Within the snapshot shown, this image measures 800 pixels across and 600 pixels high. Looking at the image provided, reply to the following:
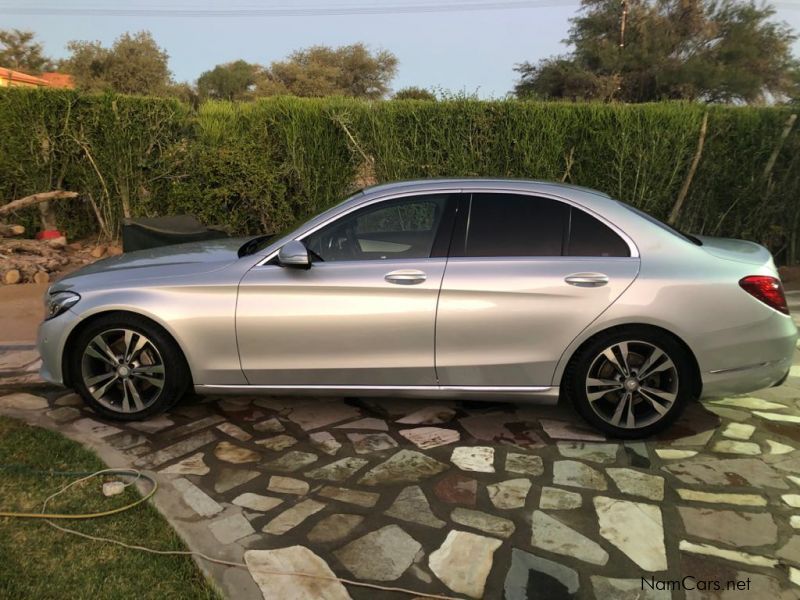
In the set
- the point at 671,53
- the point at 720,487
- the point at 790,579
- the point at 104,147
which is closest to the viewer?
the point at 790,579

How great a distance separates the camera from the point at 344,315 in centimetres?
385

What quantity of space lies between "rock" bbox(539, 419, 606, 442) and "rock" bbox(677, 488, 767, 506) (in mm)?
701

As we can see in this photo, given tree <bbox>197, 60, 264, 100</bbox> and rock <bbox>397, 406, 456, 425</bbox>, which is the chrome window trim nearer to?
rock <bbox>397, 406, 456, 425</bbox>

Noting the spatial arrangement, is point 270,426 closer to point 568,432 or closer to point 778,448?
point 568,432

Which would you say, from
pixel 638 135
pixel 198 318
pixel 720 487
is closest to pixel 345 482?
pixel 198 318

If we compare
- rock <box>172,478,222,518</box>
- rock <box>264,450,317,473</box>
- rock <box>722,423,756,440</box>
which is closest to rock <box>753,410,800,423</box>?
rock <box>722,423,756,440</box>

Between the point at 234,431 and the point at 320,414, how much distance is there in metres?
0.60

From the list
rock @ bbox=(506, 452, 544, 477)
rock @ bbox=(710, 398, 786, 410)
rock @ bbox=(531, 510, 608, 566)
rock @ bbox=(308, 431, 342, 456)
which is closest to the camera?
rock @ bbox=(531, 510, 608, 566)

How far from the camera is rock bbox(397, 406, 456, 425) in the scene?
424 cm

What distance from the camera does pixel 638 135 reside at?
29.5 feet

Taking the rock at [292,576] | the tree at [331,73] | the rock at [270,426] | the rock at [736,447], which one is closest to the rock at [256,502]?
the rock at [292,576]

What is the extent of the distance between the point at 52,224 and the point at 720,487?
10.1m

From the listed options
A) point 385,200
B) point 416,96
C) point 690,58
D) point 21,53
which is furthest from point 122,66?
point 385,200

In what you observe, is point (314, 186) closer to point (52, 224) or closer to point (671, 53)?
point (52, 224)
